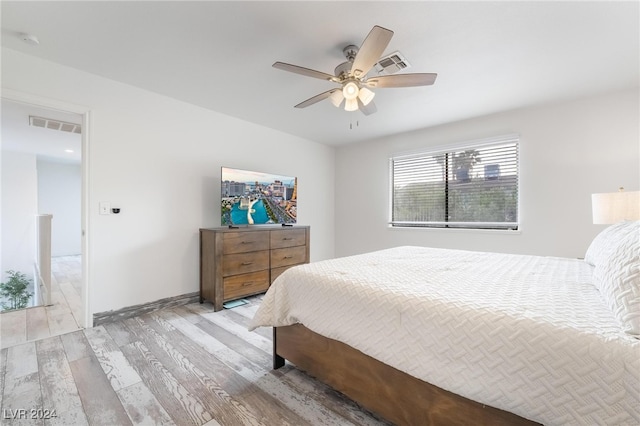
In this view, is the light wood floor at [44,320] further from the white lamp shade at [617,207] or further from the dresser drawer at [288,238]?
the white lamp shade at [617,207]

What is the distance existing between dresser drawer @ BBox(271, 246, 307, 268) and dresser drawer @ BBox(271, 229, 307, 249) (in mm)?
60

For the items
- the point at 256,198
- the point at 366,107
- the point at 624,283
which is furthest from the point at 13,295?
the point at 624,283

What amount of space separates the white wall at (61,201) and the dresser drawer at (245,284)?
255 inches

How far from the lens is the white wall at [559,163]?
8.84ft

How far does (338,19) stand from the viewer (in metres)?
1.70

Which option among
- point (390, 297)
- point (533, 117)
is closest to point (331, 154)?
point (533, 117)

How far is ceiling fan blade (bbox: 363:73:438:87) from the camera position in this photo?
1.77m

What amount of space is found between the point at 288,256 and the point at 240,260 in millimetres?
734

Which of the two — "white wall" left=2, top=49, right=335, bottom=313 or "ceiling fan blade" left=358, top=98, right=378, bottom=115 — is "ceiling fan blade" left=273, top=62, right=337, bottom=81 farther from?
"white wall" left=2, top=49, right=335, bottom=313

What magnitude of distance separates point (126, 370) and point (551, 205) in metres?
4.31

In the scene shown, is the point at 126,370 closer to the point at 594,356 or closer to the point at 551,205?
the point at 594,356

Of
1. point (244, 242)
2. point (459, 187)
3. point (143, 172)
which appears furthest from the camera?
point (459, 187)

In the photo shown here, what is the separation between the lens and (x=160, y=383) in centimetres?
162

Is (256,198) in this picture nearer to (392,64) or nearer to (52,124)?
(392,64)
